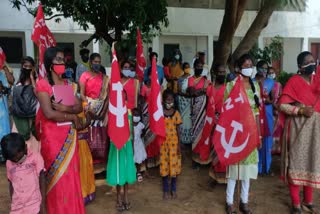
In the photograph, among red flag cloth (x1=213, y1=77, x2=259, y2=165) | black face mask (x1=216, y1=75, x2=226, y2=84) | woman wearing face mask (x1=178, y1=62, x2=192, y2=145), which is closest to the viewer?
red flag cloth (x1=213, y1=77, x2=259, y2=165)

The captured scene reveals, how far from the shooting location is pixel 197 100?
602 centimetres

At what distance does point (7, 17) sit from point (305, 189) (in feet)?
34.8

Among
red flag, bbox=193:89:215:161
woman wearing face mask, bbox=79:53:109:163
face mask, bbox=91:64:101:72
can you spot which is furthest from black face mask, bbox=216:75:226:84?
face mask, bbox=91:64:101:72

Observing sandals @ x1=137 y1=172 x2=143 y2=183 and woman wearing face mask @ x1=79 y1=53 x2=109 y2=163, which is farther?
sandals @ x1=137 y1=172 x2=143 y2=183

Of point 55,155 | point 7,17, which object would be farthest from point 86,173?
point 7,17

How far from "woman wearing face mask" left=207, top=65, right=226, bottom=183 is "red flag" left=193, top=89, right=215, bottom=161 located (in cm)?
8

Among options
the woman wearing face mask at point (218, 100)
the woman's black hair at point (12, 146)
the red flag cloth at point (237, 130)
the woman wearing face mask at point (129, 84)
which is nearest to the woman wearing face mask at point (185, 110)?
the woman wearing face mask at point (218, 100)

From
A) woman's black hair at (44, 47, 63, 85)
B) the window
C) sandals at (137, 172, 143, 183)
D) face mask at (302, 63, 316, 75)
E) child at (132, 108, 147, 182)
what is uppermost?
the window

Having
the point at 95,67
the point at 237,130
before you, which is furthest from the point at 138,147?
the point at 237,130

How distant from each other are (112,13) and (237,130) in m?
3.08

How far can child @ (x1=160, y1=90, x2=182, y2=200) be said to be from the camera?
14.9 ft

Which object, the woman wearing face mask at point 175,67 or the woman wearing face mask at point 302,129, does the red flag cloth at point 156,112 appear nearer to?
the woman wearing face mask at point 302,129

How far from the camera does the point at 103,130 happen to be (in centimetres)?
496

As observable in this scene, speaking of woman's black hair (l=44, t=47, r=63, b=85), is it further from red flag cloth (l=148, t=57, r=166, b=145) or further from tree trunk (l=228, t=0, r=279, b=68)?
tree trunk (l=228, t=0, r=279, b=68)
